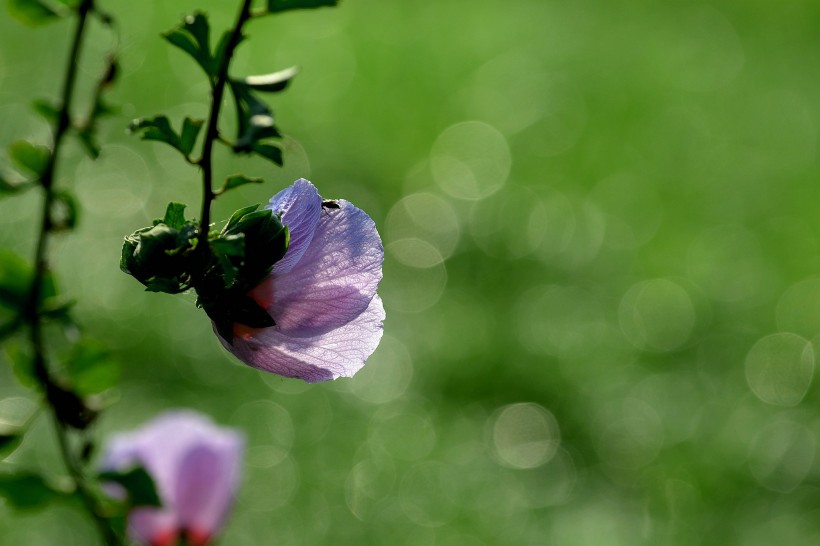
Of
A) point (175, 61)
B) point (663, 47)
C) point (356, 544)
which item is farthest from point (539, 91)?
point (356, 544)

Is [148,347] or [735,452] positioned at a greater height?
[735,452]

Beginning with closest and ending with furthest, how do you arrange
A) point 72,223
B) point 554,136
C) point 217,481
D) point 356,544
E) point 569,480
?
point 72,223
point 217,481
point 356,544
point 569,480
point 554,136

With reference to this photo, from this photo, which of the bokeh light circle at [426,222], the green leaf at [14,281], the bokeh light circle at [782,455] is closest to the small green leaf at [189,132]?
the green leaf at [14,281]

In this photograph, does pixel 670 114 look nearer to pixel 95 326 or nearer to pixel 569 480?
pixel 569 480

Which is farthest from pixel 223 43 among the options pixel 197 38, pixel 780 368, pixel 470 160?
pixel 470 160

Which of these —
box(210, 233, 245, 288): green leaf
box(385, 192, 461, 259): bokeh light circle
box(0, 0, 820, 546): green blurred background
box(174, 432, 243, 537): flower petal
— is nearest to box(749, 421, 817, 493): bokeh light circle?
box(0, 0, 820, 546): green blurred background

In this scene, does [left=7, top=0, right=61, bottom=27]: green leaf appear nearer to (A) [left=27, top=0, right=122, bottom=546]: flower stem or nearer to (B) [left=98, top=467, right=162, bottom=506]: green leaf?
(A) [left=27, top=0, right=122, bottom=546]: flower stem

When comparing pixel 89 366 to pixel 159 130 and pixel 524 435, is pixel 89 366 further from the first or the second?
pixel 524 435
